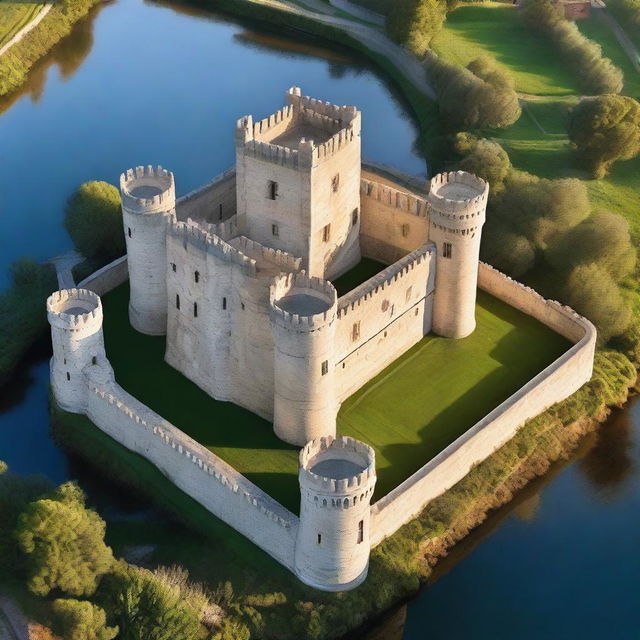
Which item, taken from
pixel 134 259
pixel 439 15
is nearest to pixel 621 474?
pixel 134 259

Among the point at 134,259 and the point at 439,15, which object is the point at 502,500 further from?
the point at 439,15

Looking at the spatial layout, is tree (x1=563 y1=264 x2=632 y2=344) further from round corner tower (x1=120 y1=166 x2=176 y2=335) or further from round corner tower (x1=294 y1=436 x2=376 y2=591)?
round corner tower (x1=120 y1=166 x2=176 y2=335)

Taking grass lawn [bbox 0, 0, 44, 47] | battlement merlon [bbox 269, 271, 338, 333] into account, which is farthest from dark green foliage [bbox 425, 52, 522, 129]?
grass lawn [bbox 0, 0, 44, 47]

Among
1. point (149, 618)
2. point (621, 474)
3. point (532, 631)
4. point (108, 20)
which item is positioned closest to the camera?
point (149, 618)

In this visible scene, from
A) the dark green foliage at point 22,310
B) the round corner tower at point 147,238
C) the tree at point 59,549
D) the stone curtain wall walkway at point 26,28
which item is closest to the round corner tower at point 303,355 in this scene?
the round corner tower at point 147,238

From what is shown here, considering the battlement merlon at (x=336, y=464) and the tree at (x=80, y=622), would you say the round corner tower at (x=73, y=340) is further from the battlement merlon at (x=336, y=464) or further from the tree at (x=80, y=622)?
the battlement merlon at (x=336, y=464)

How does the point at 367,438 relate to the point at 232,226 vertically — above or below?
below

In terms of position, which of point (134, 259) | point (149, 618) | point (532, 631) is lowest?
point (532, 631)
